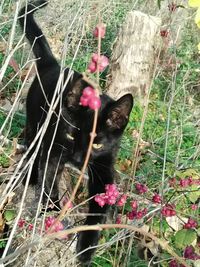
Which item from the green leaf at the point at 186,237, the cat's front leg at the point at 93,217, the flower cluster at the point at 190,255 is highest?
the green leaf at the point at 186,237

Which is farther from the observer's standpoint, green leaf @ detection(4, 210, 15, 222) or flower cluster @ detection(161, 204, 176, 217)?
green leaf @ detection(4, 210, 15, 222)

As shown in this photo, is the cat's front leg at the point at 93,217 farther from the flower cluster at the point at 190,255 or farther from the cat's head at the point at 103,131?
the flower cluster at the point at 190,255

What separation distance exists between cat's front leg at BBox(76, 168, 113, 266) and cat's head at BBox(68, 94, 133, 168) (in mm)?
108

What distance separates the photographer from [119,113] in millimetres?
2961

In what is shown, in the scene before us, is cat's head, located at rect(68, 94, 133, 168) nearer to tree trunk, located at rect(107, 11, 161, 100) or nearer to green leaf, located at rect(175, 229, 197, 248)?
green leaf, located at rect(175, 229, 197, 248)

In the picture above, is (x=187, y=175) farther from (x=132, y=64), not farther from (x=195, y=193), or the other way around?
(x=132, y=64)

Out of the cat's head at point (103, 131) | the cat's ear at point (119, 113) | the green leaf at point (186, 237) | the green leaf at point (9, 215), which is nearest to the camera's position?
the green leaf at point (186, 237)

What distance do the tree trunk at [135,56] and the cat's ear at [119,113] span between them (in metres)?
2.28

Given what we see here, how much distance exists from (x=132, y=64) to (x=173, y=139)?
49.4 inches

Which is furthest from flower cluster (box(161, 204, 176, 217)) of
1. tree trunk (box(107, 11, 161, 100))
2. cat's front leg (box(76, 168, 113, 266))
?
tree trunk (box(107, 11, 161, 100))

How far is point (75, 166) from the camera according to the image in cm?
318

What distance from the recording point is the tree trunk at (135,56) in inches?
210

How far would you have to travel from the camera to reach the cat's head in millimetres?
2975

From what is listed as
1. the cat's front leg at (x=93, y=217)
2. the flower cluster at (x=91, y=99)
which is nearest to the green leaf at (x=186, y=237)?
the cat's front leg at (x=93, y=217)
